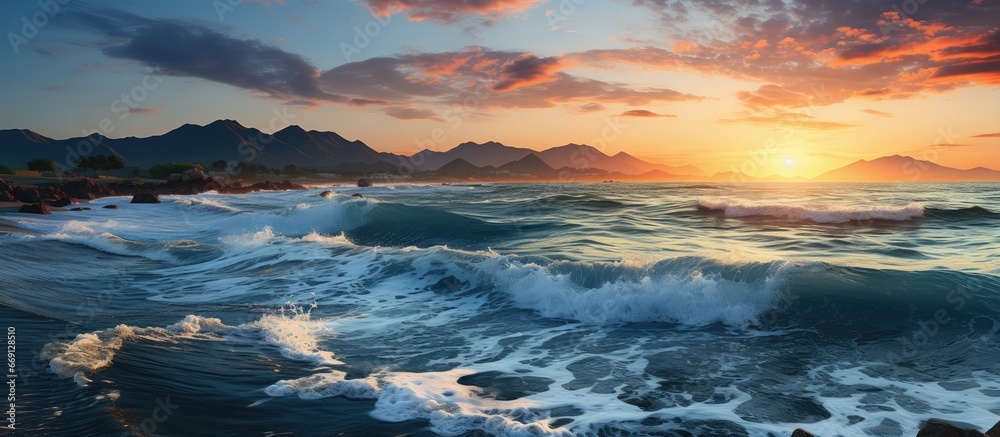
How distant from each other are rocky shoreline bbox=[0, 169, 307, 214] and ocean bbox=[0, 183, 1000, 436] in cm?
2490

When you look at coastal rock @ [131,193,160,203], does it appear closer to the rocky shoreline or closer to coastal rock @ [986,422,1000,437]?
the rocky shoreline

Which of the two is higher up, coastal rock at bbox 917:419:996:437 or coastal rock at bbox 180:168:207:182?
coastal rock at bbox 180:168:207:182

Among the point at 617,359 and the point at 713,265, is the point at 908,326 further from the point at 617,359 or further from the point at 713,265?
the point at 617,359

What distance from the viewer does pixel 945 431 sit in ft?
13.5

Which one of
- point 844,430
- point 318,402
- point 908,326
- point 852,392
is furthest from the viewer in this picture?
point 908,326

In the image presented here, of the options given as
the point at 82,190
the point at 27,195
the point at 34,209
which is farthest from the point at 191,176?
the point at 34,209

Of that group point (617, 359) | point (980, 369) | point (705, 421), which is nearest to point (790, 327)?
point (980, 369)

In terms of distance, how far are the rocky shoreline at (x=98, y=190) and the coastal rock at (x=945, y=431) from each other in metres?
37.9

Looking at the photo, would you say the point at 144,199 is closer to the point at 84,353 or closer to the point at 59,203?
the point at 59,203

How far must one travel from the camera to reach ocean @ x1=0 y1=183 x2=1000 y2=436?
5.98m

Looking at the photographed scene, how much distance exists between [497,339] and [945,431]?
260 inches

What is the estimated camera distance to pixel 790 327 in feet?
33.4

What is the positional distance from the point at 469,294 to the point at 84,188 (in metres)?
51.3

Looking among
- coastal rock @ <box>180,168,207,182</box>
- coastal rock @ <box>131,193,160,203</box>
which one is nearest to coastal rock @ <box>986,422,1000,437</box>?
coastal rock @ <box>131,193,160,203</box>
